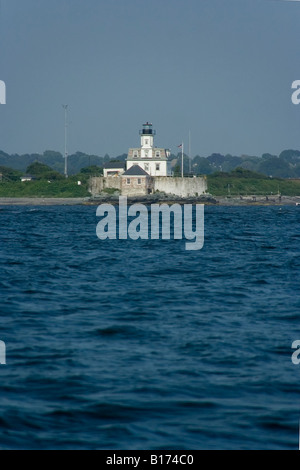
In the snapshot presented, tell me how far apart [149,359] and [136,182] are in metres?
86.8

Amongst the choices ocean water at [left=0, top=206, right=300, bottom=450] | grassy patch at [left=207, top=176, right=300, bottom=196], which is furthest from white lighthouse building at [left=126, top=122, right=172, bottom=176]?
ocean water at [left=0, top=206, right=300, bottom=450]

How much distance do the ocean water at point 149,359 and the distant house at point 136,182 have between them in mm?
75479

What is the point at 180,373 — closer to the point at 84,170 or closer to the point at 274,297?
the point at 274,297

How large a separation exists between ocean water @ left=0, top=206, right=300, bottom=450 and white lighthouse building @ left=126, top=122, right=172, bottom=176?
7844 centimetres

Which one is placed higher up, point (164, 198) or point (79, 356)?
point (164, 198)

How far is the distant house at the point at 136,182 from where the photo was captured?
96.9m

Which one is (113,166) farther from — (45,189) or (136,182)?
(136,182)

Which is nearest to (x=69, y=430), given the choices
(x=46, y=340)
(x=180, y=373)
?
(x=180, y=373)

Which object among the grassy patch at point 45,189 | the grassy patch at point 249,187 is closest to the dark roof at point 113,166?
the grassy patch at point 45,189

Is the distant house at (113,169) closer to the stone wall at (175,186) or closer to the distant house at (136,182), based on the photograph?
the distant house at (136,182)

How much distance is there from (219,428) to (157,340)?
3.86 meters

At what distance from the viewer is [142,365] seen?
10586mm

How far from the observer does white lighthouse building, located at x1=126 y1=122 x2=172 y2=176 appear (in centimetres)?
9944

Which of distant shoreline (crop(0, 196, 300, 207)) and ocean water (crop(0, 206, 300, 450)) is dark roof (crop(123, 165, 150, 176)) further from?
ocean water (crop(0, 206, 300, 450))
